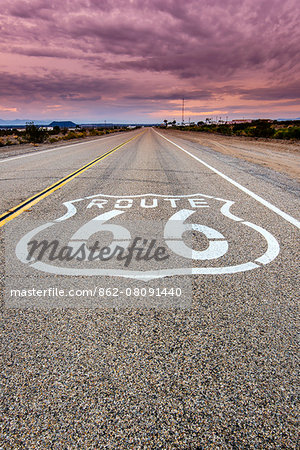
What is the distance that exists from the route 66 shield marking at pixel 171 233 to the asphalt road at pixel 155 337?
0.09 feet

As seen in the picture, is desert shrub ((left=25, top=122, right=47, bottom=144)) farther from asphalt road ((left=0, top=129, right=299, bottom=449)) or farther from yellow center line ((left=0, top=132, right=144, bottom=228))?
asphalt road ((left=0, top=129, right=299, bottom=449))

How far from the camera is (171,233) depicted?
14.4 ft

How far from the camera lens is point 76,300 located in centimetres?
278

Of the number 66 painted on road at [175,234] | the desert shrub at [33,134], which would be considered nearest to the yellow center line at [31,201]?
the number 66 painted on road at [175,234]

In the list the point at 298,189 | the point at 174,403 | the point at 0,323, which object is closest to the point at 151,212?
the point at 0,323

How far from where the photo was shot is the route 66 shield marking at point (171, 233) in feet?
10.9

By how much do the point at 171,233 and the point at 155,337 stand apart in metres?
2.24

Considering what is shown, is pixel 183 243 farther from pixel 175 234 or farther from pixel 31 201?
pixel 31 201

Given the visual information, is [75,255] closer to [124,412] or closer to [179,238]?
[179,238]

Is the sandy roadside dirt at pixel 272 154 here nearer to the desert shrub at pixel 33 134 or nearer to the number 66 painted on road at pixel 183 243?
the number 66 painted on road at pixel 183 243

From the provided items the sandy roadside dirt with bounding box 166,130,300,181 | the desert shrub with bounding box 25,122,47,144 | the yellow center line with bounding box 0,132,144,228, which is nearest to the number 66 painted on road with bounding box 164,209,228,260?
the yellow center line with bounding box 0,132,144,228

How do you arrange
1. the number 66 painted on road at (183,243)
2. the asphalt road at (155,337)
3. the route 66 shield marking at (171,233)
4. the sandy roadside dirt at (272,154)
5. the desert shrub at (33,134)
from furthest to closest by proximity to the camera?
the desert shrub at (33,134) < the sandy roadside dirt at (272,154) < the number 66 painted on road at (183,243) < the route 66 shield marking at (171,233) < the asphalt road at (155,337)

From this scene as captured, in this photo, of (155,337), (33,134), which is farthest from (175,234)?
(33,134)

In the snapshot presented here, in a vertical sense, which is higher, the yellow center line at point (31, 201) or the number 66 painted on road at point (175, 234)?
the yellow center line at point (31, 201)
